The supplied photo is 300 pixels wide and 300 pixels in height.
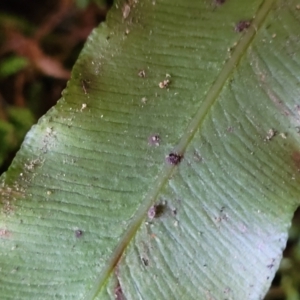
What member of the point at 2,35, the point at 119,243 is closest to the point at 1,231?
the point at 119,243

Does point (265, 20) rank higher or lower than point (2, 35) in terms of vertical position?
lower

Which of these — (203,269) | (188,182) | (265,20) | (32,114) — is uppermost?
(32,114)

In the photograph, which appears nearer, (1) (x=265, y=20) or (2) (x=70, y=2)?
(1) (x=265, y=20)

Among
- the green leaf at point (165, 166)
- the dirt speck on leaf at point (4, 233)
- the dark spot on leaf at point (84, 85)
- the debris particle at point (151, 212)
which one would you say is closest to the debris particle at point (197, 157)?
the green leaf at point (165, 166)

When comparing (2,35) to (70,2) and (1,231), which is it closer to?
(70,2)

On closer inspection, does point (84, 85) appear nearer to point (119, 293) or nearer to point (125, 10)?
point (125, 10)

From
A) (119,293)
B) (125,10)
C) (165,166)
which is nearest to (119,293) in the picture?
(119,293)
